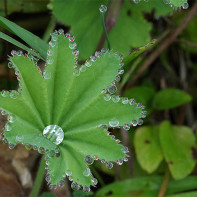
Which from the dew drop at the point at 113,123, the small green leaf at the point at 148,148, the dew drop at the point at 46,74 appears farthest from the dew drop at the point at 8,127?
the small green leaf at the point at 148,148

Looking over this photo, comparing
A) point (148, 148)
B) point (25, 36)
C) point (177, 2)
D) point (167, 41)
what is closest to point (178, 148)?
point (148, 148)

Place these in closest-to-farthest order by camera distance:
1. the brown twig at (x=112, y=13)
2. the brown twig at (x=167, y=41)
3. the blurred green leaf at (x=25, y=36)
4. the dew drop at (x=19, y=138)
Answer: the dew drop at (x=19, y=138) → the blurred green leaf at (x=25, y=36) → the brown twig at (x=112, y=13) → the brown twig at (x=167, y=41)

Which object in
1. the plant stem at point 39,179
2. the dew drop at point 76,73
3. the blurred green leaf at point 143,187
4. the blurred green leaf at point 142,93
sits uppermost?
the dew drop at point 76,73

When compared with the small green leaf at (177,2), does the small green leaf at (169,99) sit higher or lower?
lower

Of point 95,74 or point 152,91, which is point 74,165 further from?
point 152,91

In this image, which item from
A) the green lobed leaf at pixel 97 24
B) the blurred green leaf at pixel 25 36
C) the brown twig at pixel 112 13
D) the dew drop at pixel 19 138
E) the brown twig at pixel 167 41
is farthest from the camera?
the brown twig at pixel 167 41

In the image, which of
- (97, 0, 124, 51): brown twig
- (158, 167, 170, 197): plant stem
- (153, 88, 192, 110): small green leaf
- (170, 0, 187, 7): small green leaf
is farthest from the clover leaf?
(153, 88, 192, 110): small green leaf

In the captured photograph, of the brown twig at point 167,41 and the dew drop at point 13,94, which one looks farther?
the brown twig at point 167,41

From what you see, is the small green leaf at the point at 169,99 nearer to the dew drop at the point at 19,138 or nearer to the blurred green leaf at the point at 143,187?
the blurred green leaf at the point at 143,187
